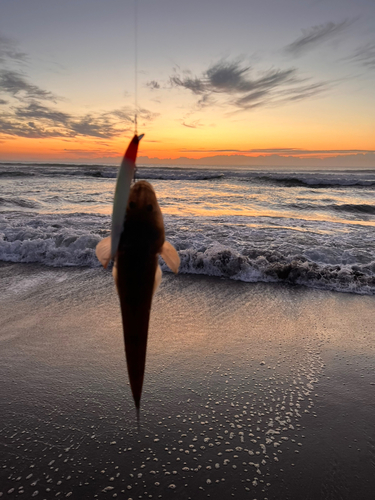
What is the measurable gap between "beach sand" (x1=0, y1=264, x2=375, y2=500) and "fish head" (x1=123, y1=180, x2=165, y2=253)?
243 cm

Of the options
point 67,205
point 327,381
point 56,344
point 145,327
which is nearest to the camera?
point 145,327

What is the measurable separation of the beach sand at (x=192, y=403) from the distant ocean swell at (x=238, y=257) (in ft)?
4.85

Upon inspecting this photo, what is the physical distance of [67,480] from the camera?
8.58 feet

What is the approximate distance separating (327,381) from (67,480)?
2822 millimetres

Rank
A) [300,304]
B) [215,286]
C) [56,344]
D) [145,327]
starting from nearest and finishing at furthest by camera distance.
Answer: [145,327] → [56,344] → [300,304] → [215,286]

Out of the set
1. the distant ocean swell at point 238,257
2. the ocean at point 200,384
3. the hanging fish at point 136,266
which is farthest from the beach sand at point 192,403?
the hanging fish at point 136,266

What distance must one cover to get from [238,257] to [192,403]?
4.84 m

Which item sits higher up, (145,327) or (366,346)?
(145,327)

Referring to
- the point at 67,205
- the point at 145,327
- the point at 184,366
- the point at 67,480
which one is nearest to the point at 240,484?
the point at 67,480

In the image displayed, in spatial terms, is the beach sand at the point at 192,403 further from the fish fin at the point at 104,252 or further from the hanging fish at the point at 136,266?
the fish fin at the point at 104,252

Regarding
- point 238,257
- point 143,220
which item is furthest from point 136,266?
point 238,257

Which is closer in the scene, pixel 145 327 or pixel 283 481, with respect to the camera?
pixel 145 327

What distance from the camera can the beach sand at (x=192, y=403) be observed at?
2.66 m

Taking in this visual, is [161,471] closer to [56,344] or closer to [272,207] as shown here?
[56,344]
